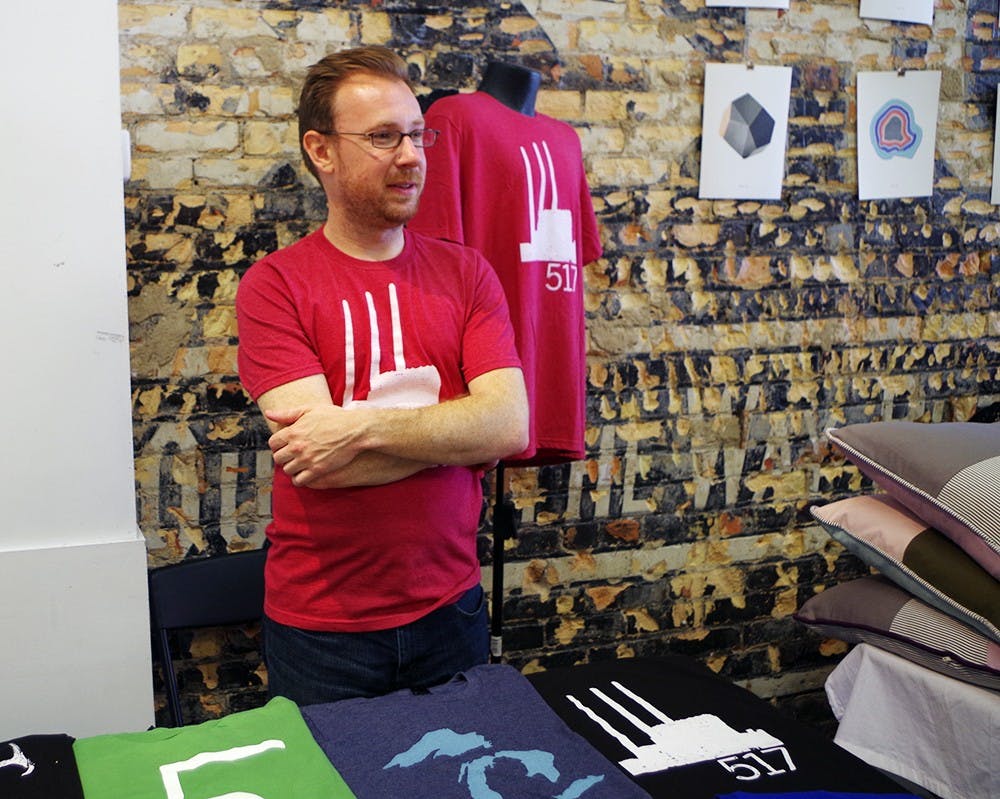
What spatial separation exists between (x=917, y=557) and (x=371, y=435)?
1108 mm

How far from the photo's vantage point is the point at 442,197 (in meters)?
2.31

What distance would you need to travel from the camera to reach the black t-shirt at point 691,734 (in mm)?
1290

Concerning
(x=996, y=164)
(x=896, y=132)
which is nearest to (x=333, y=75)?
(x=896, y=132)

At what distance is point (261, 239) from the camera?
258cm

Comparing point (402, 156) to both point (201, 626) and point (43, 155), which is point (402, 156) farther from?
point (201, 626)

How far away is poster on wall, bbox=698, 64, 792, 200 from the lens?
3.00 m

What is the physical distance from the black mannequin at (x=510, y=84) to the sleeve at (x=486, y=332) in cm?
Answer: 59

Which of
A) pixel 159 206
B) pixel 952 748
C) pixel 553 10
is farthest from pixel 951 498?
pixel 159 206

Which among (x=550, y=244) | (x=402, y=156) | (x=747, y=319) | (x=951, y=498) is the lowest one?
(x=951, y=498)

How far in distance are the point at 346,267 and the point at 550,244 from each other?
70 cm

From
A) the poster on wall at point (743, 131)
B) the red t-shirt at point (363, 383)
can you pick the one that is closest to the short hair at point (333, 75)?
the red t-shirt at point (363, 383)

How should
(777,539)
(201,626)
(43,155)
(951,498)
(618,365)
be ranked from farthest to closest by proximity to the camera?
1. (777,539)
2. (618,365)
3. (201,626)
4. (951,498)
5. (43,155)

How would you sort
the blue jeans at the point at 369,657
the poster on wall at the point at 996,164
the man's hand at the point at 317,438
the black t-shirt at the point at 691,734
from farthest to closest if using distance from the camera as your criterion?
the poster on wall at the point at 996,164, the blue jeans at the point at 369,657, the man's hand at the point at 317,438, the black t-shirt at the point at 691,734

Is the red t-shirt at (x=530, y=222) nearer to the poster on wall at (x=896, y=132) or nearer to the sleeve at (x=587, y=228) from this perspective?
the sleeve at (x=587, y=228)
